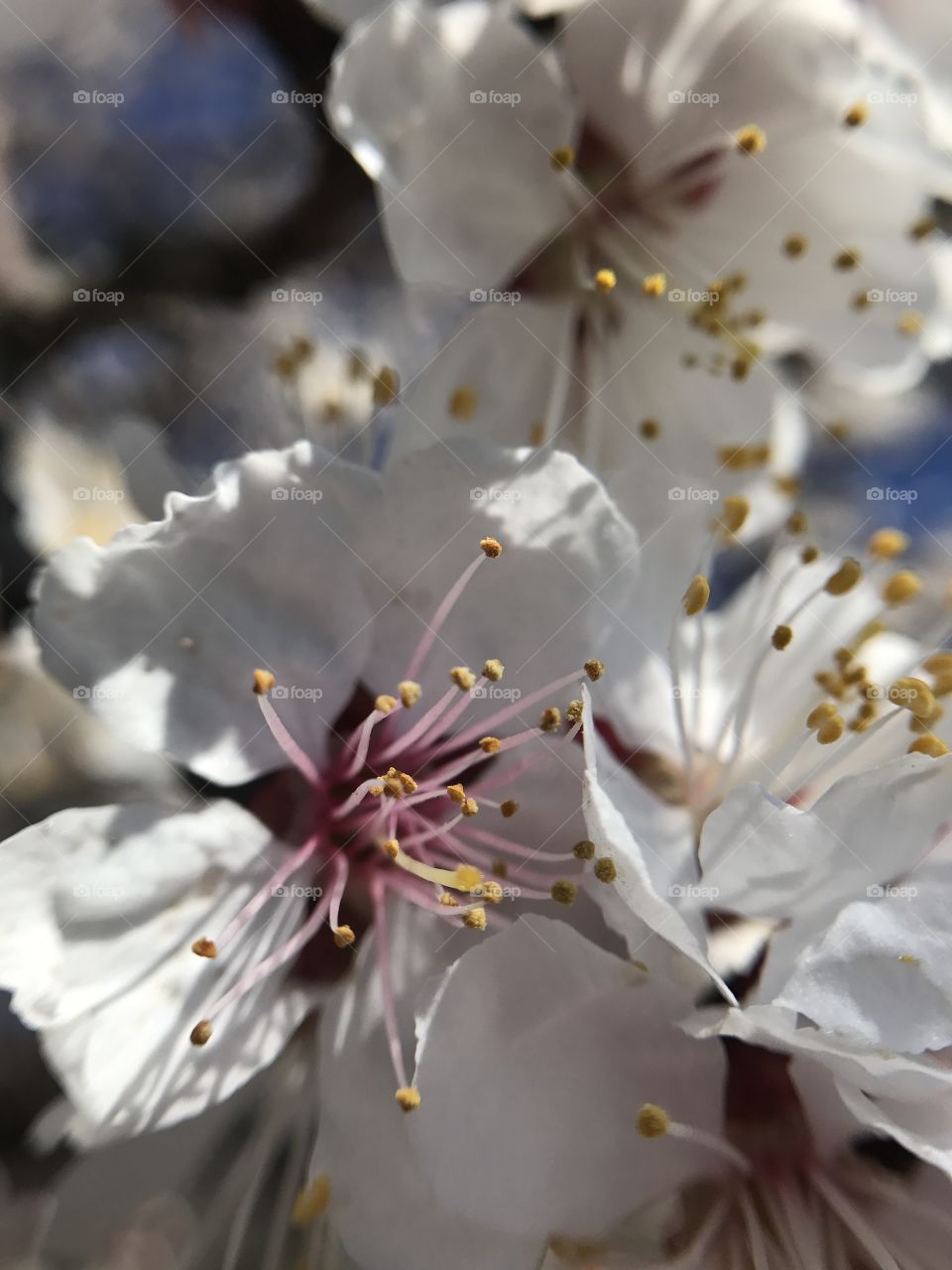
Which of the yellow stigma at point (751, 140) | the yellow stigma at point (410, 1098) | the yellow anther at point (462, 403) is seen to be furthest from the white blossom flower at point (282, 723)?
the yellow stigma at point (751, 140)

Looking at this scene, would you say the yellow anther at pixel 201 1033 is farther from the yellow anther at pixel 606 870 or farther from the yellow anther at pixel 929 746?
the yellow anther at pixel 929 746

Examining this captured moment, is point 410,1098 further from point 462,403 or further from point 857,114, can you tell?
point 857,114

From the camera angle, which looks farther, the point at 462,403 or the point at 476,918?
the point at 462,403

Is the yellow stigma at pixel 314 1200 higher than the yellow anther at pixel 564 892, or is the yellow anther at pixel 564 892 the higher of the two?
the yellow anther at pixel 564 892

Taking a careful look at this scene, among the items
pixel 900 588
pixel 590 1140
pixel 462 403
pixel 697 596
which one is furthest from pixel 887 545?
pixel 590 1140
